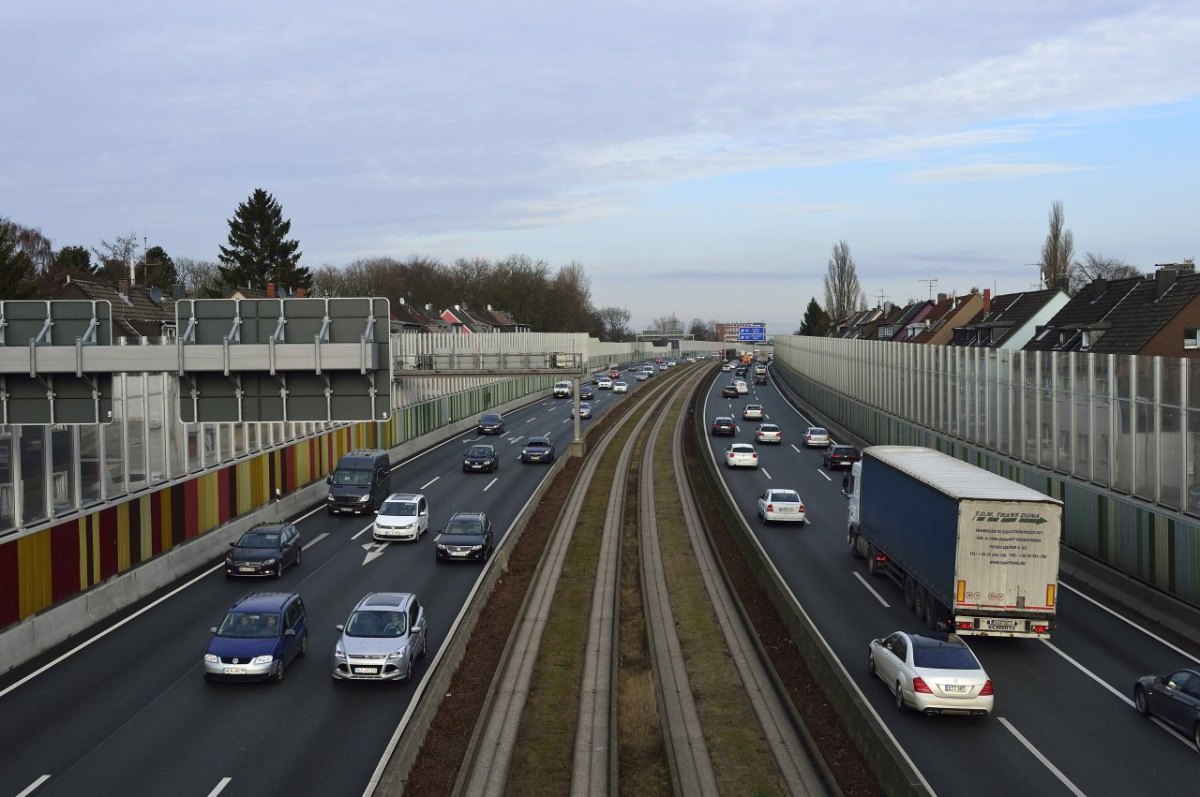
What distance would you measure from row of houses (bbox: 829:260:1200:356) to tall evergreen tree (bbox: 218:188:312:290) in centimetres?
6691

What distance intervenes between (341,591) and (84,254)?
99948 mm

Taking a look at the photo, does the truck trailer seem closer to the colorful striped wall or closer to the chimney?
the colorful striped wall

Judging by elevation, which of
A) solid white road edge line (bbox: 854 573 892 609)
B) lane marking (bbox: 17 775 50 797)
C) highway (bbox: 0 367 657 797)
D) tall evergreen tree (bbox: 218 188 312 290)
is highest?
tall evergreen tree (bbox: 218 188 312 290)

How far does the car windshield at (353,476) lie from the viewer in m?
41.5

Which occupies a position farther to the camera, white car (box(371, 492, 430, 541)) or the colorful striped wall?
white car (box(371, 492, 430, 541))

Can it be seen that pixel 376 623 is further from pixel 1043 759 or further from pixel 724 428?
pixel 724 428

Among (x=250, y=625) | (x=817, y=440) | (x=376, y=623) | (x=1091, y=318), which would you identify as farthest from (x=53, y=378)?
(x=1091, y=318)

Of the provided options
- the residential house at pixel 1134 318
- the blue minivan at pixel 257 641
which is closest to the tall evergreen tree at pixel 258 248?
the residential house at pixel 1134 318

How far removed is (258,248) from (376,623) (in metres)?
99.4

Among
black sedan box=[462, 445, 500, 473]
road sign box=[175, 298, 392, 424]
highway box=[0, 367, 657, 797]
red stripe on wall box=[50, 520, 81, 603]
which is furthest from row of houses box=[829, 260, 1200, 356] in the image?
red stripe on wall box=[50, 520, 81, 603]

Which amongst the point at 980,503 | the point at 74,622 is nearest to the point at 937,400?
the point at 980,503

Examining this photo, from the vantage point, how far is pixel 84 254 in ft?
369

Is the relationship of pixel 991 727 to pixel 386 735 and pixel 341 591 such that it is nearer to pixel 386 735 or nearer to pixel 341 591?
pixel 386 735

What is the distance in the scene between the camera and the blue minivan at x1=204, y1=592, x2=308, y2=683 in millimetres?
20250
